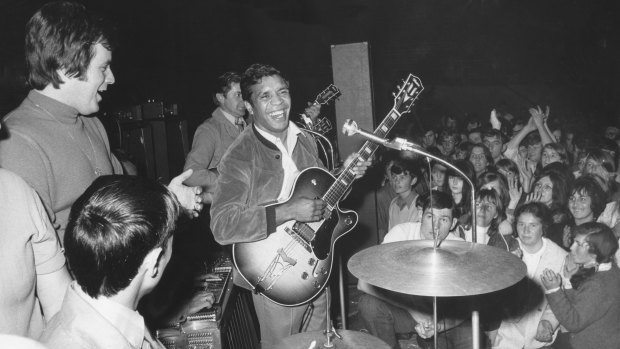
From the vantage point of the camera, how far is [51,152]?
73.9 inches

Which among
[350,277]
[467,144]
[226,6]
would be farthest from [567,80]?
[350,277]

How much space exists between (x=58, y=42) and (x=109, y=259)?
1.03 metres

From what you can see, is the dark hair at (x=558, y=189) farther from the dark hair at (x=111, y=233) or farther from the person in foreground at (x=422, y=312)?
the dark hair at (x=111, y=233)

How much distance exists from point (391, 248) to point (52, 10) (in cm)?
170

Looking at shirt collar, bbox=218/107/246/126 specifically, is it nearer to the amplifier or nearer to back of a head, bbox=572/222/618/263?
the amplifier

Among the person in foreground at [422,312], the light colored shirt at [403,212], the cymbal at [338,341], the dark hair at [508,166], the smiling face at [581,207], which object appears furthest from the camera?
the dark hair at [508,166]

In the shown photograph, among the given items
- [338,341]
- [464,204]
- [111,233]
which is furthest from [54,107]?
[464,204]

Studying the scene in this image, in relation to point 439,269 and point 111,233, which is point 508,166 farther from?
point 111,233

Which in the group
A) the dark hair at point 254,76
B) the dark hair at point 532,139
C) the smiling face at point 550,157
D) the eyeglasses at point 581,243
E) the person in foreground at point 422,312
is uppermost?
the dark hair at point 254,76

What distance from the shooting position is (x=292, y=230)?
2.92m

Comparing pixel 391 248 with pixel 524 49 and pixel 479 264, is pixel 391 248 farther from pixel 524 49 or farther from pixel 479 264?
pixel 524 49

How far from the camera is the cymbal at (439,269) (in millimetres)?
1821

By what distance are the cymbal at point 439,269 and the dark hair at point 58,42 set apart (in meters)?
1.38

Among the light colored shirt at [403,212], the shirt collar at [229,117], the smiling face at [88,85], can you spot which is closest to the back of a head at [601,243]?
the light colored shirt at [403,212]
